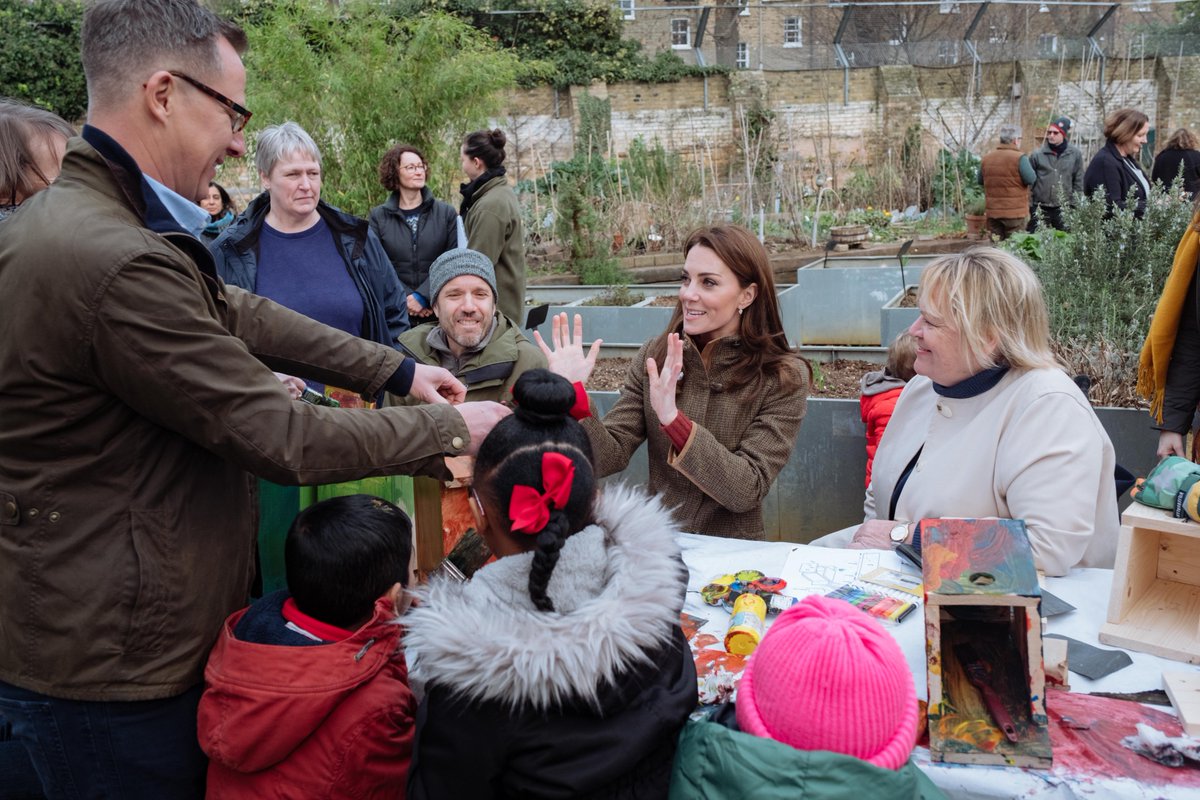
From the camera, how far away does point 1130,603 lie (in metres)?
2.03

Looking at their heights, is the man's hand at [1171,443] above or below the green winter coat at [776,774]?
below

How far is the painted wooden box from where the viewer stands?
159cm

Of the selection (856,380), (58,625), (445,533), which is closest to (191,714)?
(58,625)

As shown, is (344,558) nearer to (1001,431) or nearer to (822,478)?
(1001,431)

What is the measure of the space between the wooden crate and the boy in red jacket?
1.48 metres

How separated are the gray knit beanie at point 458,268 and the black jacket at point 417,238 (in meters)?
2.18

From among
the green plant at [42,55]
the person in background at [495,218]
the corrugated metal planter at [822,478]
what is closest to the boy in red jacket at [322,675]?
the corrugated metal planter at [822,478]

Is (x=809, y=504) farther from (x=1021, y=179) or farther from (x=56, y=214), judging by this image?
(x=1021, y=179)

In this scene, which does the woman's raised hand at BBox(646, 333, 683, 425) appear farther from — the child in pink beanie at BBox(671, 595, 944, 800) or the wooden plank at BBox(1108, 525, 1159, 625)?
the child in pink beanie at BBox(671, 595, 944, 800)

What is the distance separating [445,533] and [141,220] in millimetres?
1003

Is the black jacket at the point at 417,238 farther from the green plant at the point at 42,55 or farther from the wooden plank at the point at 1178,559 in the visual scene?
the green plant at the point at 42,55

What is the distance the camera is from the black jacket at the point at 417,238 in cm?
559

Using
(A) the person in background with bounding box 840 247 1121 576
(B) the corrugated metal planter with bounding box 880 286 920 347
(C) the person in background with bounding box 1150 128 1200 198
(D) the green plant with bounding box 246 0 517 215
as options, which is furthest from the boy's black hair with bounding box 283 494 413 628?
(C) the person in background with bounding box 1150 128 1200 198

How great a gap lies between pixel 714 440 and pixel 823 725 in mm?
1464
